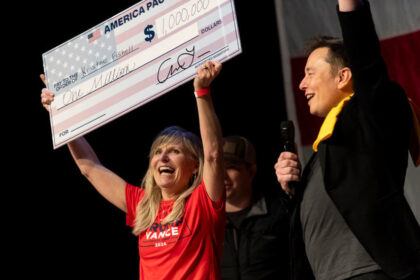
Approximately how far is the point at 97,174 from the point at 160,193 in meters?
0.31

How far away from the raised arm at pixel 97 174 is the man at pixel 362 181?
95 cm

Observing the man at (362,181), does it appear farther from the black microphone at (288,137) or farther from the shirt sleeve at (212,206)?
the shirt sleeve at (212,206)

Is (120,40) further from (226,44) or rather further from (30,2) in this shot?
(30,2)

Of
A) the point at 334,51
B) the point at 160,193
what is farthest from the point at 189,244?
the point at 334,51

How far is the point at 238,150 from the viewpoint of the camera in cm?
266

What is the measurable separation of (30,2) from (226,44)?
172 centimetres

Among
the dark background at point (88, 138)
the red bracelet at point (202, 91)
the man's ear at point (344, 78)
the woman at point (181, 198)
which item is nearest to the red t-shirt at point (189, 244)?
the woman at point (181, 198)

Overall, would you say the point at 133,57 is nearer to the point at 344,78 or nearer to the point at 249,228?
the point at 344,78

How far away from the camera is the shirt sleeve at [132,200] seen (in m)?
2.28

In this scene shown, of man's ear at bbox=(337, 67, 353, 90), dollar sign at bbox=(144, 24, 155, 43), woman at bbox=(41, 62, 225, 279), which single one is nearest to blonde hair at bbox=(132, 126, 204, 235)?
woman at bbox=(41, 62, 225, 279)

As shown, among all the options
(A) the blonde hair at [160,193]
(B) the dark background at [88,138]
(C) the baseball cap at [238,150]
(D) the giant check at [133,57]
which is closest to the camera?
(D) the giant check at [133,57]

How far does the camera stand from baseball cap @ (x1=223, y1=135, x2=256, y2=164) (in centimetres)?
264

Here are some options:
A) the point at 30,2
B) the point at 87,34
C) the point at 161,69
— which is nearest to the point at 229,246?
the point at 161,69

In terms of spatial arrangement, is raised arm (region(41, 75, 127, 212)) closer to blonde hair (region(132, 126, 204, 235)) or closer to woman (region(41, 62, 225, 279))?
woman (region(41, 62, 225, 279))
